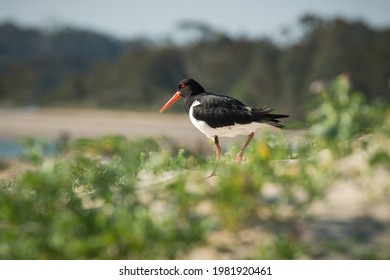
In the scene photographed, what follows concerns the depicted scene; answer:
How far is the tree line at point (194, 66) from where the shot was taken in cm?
2906

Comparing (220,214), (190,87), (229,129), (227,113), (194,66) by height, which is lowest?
(220,214)

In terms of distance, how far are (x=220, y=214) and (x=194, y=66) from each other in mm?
34055

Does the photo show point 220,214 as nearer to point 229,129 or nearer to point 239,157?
point 239,157

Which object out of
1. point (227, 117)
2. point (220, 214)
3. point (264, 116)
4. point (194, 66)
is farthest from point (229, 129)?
point (194, 66)

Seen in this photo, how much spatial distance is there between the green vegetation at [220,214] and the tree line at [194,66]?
1828 cm

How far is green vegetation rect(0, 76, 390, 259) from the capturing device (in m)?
3.82

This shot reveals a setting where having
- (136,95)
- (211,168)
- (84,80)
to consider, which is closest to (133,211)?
(211,168)

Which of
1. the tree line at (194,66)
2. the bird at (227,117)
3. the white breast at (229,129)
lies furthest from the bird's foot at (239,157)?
the tree line at (194,66)

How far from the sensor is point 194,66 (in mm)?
37750

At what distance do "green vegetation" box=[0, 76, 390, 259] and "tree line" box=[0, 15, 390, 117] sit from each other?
1828cm

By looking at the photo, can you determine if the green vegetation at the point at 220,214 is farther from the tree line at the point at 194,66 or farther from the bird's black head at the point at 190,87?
the tree line at the point at 194,66

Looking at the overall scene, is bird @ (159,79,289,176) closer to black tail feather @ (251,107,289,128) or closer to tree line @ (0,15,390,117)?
black tail feather @ (251,107,289,128)

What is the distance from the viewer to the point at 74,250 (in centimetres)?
376
